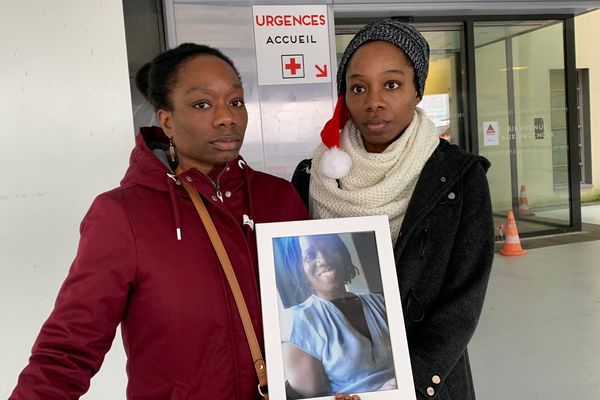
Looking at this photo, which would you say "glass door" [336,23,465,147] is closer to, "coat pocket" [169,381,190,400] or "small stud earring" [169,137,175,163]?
"small stud earring" [169,137,175,163]

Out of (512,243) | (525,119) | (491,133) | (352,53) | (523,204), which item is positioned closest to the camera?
(352,53)

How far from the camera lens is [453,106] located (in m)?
6.70

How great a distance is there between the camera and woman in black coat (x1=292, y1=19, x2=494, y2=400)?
1.21m

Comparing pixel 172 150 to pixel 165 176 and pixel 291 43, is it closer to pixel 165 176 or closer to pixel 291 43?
pixel 165 176

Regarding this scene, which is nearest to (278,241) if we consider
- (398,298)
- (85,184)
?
(398,298)

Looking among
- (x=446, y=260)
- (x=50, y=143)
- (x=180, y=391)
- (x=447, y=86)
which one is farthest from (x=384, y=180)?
(x=447, y=86)

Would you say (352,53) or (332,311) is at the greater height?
(352,53)

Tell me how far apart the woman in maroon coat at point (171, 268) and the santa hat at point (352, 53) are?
9.9 inches

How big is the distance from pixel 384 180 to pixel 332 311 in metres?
0.38

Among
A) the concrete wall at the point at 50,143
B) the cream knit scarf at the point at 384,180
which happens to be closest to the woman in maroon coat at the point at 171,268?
the cream knit scarf at the point at 384,180

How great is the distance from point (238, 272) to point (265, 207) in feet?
0.62

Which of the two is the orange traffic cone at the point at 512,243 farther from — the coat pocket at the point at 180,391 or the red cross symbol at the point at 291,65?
the coat pocket at the point at 180,391

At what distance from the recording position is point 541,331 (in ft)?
12.6

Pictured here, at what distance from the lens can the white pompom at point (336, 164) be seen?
139 centimetres
